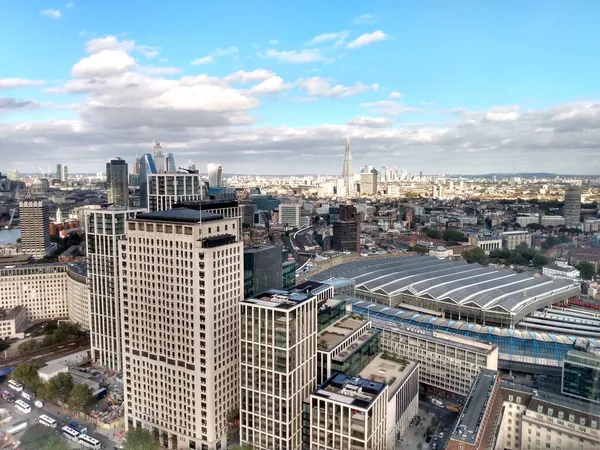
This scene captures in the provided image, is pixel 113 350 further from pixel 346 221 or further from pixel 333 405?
A: pixel 346 221

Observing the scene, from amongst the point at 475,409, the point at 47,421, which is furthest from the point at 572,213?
the point at 47,421

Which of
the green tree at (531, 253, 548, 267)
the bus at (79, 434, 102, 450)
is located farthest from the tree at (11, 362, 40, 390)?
the green tree at (531, 253, 548, 267)

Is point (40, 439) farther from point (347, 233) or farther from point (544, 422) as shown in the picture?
point (347, 233)

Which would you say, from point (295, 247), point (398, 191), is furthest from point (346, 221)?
point (398, 191)

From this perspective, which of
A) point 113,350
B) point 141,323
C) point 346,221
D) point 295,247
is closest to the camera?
point 141,323

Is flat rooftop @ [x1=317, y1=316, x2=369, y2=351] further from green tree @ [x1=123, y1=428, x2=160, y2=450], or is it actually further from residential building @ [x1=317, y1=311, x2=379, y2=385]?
green tree @ [x1=123, y1=428, x2=160, y2=450]

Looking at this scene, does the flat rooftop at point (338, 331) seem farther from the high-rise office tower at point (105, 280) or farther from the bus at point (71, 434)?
the high-rise office tower at point (105, 280)
